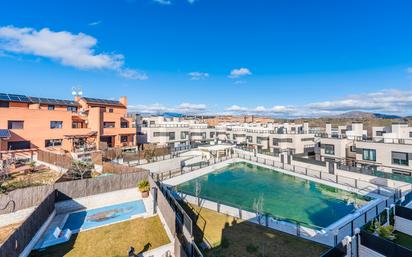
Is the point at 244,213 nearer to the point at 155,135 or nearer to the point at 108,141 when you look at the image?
the point at 108,141

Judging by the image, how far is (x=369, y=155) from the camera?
87.4ft

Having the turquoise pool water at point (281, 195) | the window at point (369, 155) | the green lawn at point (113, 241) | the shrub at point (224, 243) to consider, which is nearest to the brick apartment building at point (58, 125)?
the turquoise pool water at point (281, 195)

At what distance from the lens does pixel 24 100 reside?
2772 centimetres

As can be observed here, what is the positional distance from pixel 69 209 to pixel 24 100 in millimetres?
21943

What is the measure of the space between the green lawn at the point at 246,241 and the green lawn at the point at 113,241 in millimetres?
2349

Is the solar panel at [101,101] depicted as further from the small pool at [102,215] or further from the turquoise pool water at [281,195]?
the small pool at [102,215]

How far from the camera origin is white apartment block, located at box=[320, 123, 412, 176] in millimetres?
23734

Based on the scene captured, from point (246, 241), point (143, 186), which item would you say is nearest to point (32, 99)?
point (143, 186)

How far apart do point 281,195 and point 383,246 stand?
44.1 feet

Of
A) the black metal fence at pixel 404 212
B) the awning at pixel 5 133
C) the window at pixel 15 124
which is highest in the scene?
the window at pixel 15 124

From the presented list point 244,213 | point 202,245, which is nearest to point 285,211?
point 244,213

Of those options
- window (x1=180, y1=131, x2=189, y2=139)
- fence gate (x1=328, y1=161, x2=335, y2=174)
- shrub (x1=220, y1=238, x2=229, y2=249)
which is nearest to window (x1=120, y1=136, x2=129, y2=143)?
window (x1=180, y1=131, x2=189, y2=139)

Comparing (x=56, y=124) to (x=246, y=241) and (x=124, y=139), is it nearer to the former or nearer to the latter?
(x=124, y=139)

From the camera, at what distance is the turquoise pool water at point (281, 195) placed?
16391mm
